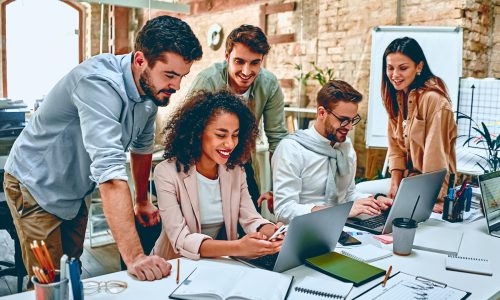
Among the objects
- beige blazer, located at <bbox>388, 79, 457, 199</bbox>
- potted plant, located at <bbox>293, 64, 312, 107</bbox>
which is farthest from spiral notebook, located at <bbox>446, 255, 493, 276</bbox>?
potted plant, located at <bbox>293, 64, 312, 107</bbox>

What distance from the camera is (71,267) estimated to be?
1.10 m

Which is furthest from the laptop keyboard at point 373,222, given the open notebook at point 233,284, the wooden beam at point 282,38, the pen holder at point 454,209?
the wooden beam at point 282,38

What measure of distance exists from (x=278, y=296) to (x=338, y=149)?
1.14m

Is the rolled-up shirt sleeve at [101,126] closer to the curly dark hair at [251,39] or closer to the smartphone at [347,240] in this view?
the smartphone at [347,240]

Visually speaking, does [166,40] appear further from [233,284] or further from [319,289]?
[319,289]

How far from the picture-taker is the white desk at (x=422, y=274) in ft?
4.24

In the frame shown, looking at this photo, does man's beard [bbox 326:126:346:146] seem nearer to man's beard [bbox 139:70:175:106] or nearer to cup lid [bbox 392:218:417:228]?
cup lid [bbox 392:218:417:228]

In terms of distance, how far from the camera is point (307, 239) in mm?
1488

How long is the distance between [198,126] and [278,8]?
13.0 ft

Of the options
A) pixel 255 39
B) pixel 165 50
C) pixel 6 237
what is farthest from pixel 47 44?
pixel 165 50

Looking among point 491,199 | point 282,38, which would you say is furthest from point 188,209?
point 282,38

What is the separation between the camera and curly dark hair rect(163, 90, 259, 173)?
184 centimetres

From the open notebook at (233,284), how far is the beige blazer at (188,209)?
0.17 m

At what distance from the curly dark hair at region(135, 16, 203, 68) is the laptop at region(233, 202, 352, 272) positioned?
27.6 inches
